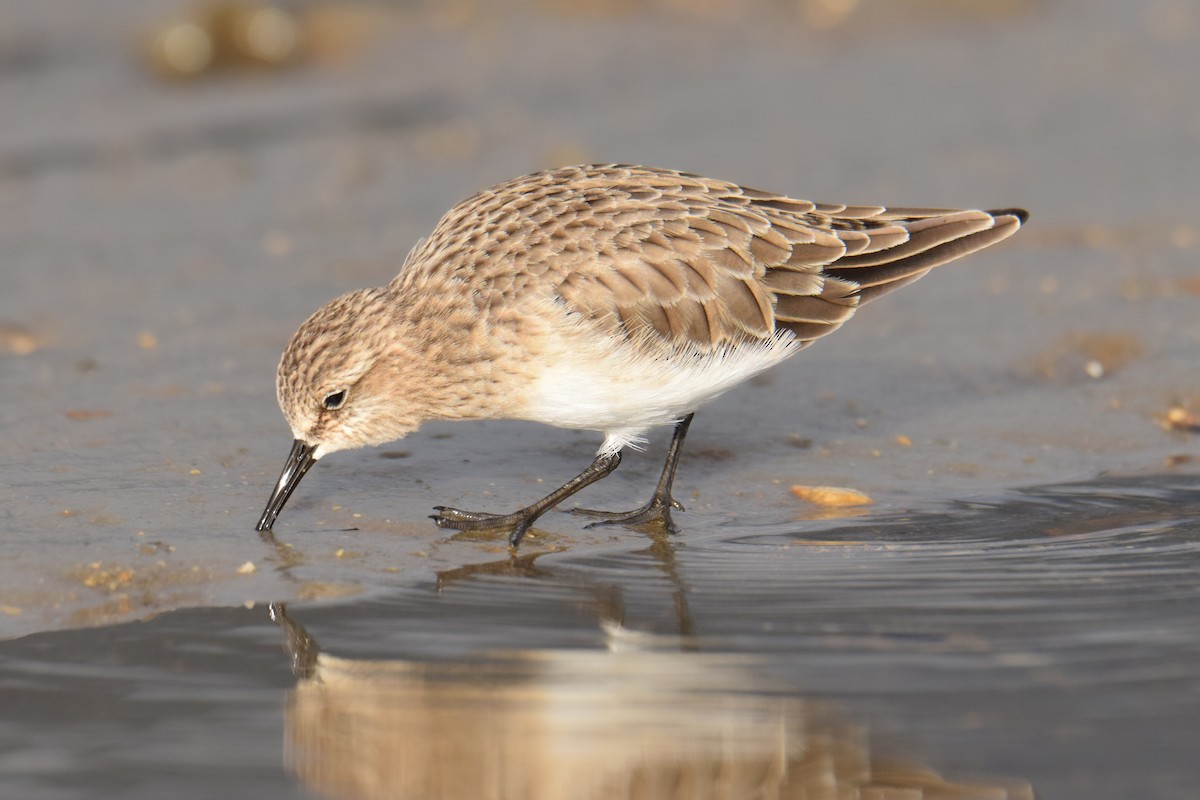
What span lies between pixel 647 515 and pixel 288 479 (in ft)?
5.02

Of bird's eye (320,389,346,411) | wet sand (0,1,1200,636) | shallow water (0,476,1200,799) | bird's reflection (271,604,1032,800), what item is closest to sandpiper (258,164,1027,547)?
bird's eye (320,389,346,411)

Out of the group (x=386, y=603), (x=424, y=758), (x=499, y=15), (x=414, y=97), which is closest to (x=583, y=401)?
(x=386, y=603)

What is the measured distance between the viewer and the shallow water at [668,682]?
15.9 feet

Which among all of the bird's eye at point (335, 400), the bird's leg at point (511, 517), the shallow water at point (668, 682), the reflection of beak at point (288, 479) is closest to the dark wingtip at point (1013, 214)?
the shallow water at point (668, 682)

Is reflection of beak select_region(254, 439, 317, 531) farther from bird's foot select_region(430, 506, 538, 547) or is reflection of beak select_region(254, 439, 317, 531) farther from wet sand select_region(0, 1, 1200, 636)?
bird's foot select_region(430, 506, 538, 547)

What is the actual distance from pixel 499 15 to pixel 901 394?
7503 mm

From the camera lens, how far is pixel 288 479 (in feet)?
22.9

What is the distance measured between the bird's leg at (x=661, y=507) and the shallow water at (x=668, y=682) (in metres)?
0.39

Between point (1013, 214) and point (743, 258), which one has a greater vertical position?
point (1013, 214)

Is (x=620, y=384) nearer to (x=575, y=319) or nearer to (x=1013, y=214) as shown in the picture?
(x=575, y=319)

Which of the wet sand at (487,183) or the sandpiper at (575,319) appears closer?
the sandpiper at (575,319)

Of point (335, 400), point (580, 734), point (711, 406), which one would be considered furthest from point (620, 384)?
point (580, 734)

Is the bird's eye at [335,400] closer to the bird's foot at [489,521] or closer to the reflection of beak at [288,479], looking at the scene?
the reflection of beak at [288,479]

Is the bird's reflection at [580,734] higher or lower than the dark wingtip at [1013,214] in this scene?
lower
